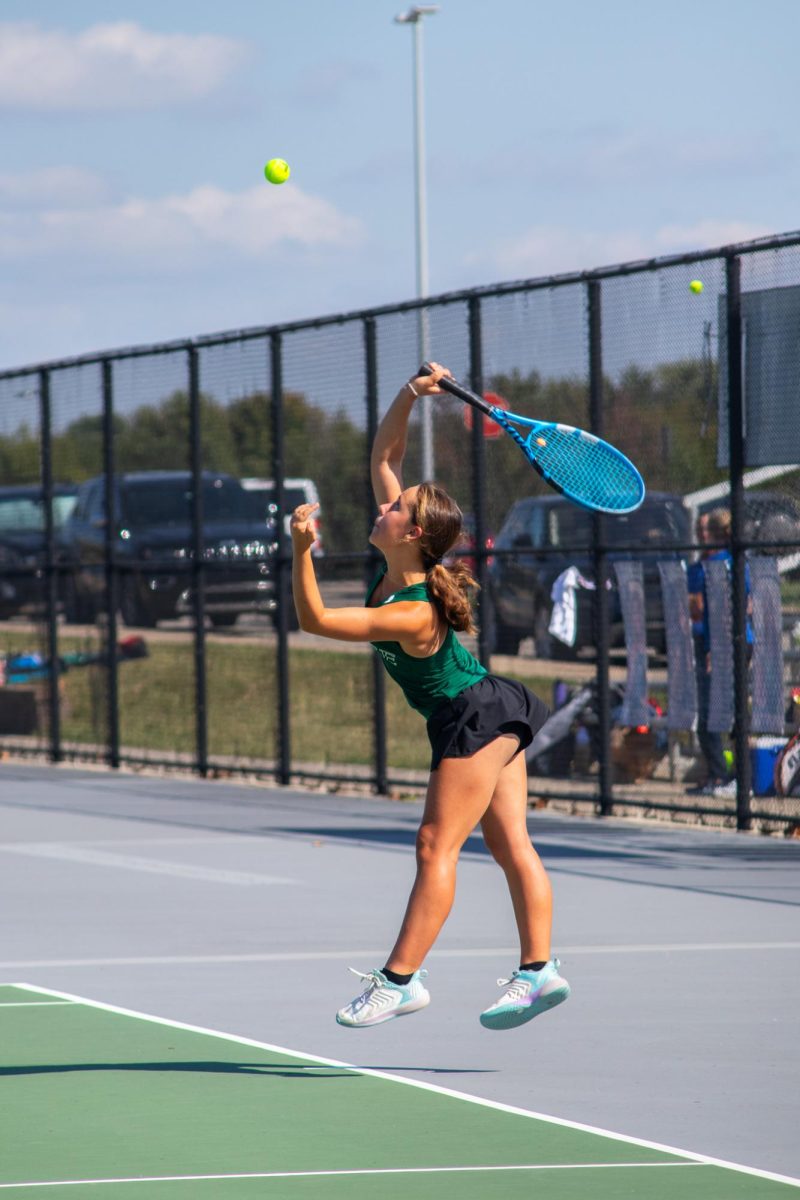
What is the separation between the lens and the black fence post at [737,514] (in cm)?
1209

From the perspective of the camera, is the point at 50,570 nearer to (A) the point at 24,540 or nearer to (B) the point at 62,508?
(B) the point at 62,508

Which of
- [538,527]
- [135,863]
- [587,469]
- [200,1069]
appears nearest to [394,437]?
[587,469]

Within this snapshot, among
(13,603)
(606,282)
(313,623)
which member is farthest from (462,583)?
(13,603)

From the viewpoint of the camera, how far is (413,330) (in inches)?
567

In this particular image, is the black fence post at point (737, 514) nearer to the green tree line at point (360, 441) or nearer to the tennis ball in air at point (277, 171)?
the green tree line at point (360, 441)

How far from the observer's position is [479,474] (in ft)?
46.1

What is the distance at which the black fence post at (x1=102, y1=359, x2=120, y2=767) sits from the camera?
17.2m

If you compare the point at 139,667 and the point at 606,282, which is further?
the point at 139,667

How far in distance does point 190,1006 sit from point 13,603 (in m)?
11.7

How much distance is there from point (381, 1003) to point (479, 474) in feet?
26.1

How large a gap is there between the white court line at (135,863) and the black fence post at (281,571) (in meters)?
3.38

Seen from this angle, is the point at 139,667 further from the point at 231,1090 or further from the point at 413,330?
the point at 231,1090

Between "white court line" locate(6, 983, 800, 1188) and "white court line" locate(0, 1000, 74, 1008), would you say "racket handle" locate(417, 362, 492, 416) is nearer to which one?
"white court line" locate(6, 983, 800, 1188)

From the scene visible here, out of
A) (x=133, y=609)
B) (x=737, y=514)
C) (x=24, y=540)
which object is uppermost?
(x=737, y=514)
